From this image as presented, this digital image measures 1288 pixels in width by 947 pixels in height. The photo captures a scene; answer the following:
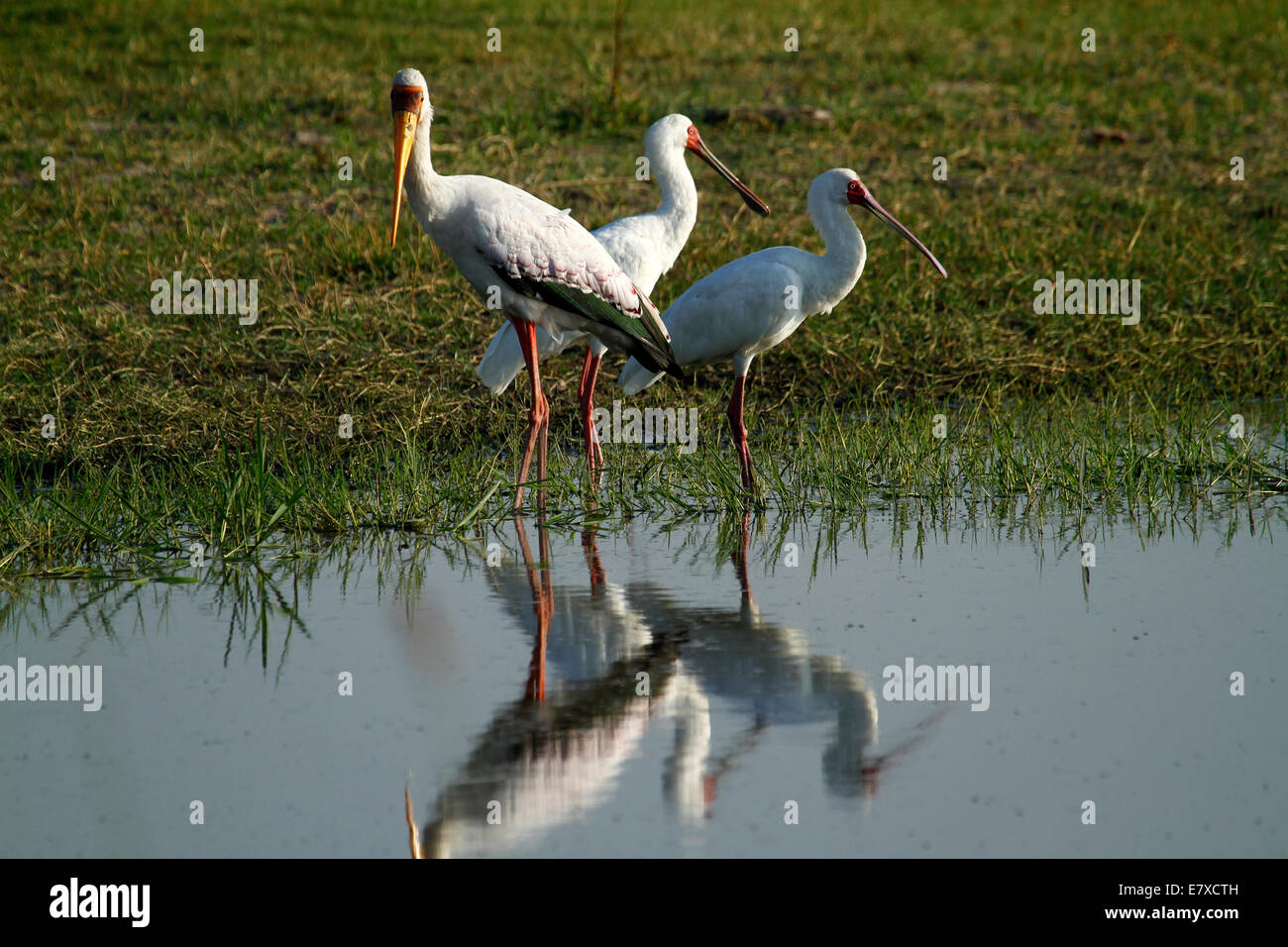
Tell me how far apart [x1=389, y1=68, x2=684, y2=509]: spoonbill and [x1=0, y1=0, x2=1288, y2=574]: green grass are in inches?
22.6

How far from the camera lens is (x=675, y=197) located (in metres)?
7.93

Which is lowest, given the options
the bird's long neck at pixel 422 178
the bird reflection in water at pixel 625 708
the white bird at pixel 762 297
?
the bird reflection in water at pixel 625 708

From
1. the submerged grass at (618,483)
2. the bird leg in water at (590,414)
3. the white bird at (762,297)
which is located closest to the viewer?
the submerged grass at (618,483)

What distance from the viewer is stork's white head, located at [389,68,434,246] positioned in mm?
6715

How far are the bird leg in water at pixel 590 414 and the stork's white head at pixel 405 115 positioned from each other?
4.18ft

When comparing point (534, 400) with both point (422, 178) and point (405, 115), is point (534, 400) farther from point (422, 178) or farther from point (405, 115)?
point (405, 115)

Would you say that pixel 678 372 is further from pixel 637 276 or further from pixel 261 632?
pixel 261 632
